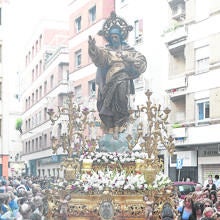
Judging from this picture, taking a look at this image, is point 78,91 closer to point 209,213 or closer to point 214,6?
point 214,6

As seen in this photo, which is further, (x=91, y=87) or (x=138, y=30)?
(x=91, y=87)

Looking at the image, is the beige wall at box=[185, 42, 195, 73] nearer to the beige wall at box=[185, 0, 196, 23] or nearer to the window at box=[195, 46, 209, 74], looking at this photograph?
the window at box=[195, 46, 209, 74]

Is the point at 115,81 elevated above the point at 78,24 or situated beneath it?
situated beneath

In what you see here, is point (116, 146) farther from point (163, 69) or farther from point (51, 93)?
point (51, 93)

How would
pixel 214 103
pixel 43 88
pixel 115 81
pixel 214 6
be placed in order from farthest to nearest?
pixel 43 88 → pixel 214 6 → pixel 214 103 → pixel 115 81

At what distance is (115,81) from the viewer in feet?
36.9

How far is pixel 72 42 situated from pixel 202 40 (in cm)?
1563

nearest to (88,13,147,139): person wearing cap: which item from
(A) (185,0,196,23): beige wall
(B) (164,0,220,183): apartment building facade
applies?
(B) (164,0,220,183): apartment building facade

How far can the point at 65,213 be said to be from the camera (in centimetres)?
963

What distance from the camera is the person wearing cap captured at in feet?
36.8

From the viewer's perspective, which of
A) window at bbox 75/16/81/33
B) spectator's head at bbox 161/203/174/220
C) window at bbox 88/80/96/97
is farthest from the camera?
window at bbox 75/16/81/33

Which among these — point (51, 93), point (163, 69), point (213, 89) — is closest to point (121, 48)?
point (213, 89)

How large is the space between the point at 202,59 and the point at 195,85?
1258mm

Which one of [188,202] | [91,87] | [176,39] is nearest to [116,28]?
[188,202]
